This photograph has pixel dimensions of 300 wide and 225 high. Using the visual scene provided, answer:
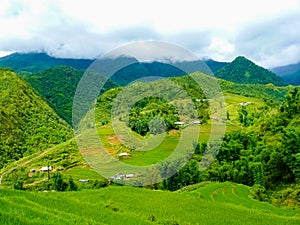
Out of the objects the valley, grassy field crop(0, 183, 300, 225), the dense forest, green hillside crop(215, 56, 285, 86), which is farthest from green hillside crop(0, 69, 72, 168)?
green hillside crop(215, 56, 285, 86)

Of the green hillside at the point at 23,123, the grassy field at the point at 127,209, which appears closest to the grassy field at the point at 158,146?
the grassy field at the point at 127,209

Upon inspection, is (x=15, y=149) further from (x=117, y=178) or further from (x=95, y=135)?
(x=117, y=178)

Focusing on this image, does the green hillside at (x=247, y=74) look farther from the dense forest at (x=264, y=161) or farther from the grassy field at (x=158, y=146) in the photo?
the dense forest at (x=264, y=161)

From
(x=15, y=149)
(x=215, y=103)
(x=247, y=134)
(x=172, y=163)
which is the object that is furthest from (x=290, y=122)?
(x=15, y=149)

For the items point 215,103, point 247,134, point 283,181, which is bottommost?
point 283,181

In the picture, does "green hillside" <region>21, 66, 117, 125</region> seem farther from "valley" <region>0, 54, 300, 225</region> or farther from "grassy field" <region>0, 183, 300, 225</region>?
"grassy field" <region>0, 183, 300, 225</region>
